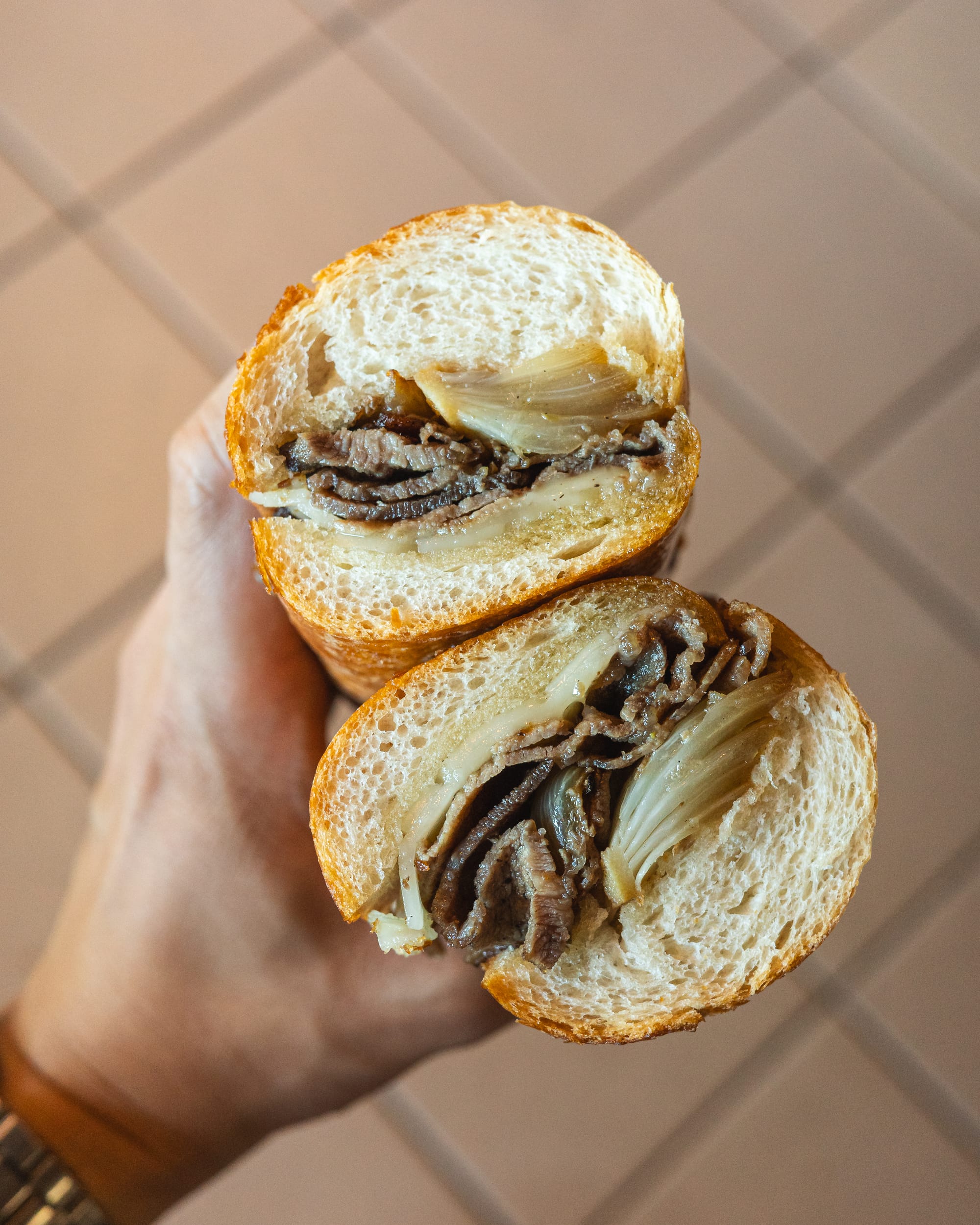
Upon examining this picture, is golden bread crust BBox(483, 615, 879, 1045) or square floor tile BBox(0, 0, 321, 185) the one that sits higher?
square floor tile BBox(0, 0, 321, 185)

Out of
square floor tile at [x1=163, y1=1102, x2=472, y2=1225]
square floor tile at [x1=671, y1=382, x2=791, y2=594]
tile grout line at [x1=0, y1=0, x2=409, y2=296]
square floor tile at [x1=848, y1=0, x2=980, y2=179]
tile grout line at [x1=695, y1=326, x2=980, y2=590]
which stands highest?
tile grout line at [x1=0, y1=0, x2=409, y2=296]

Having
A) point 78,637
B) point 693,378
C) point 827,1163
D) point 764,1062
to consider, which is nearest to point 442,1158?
point 764,1062

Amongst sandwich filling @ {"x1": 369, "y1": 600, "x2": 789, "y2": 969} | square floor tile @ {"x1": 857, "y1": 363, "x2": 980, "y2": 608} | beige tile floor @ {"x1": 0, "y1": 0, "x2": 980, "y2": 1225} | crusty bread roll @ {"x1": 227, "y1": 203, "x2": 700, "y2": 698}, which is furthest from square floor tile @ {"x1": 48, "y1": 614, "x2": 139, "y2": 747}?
square floor tile @ {"x1": 857, "y1": 363, "x2": 980, "y2": 608}

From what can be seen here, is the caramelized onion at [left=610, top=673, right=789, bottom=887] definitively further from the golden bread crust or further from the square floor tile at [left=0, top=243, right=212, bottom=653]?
the square floor tile at [left=0, top=243, right=212, bottom=653]

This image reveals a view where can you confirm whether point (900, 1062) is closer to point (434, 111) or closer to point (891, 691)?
point (891, 691)

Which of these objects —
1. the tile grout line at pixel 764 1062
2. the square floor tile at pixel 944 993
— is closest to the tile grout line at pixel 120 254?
the tile grout line at pixel 764 1062

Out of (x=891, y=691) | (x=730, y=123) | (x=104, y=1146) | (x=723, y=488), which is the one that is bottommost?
(x=891, y=691)
